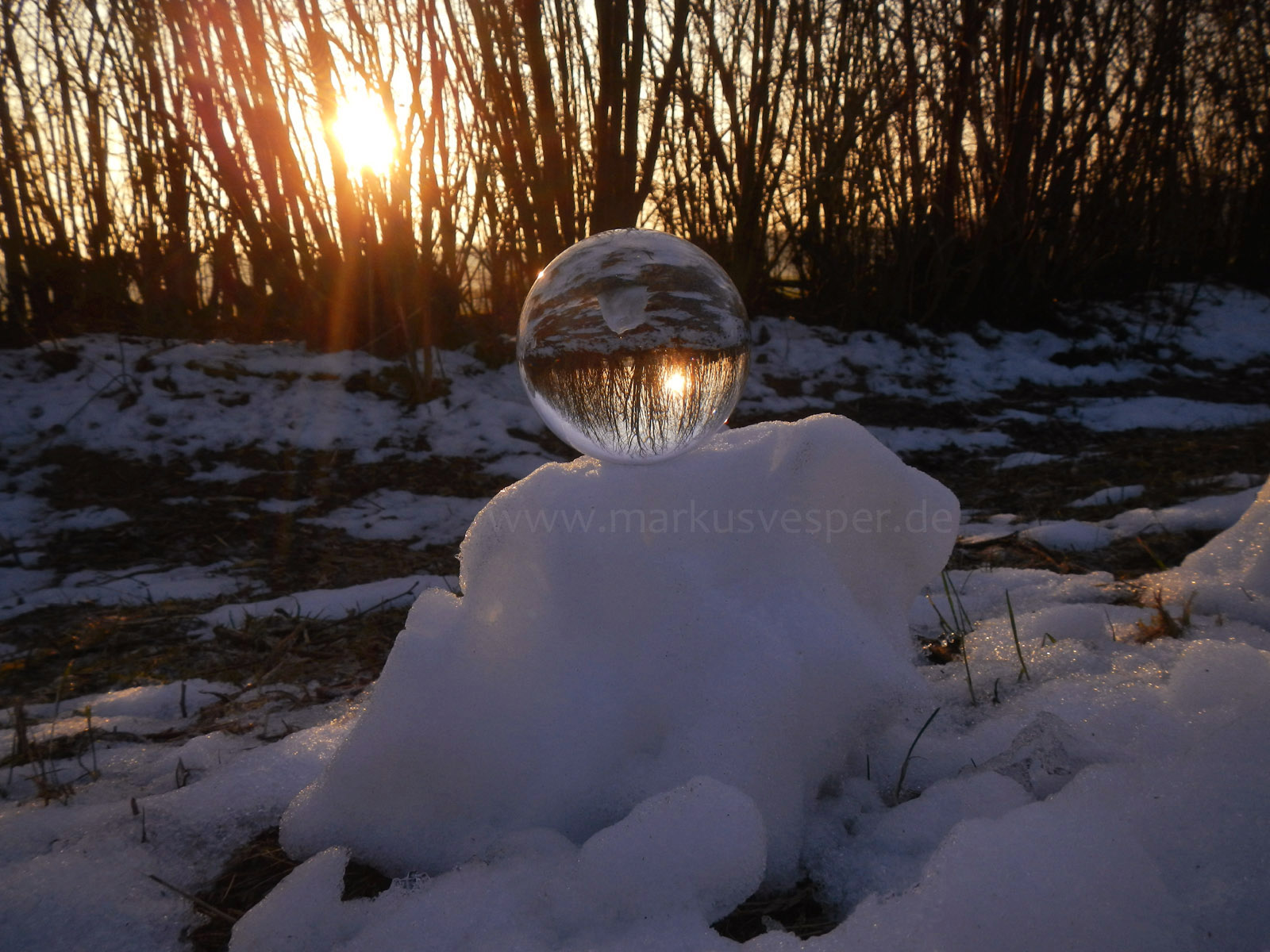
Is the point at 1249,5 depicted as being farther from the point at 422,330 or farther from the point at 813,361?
the point at 422,330

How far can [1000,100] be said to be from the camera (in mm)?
6551

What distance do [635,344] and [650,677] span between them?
2.42 feet

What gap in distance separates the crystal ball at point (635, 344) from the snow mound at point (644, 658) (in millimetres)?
202

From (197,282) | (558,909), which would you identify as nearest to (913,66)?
(197,282)

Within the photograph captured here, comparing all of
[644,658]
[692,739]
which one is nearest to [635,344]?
[644,658]

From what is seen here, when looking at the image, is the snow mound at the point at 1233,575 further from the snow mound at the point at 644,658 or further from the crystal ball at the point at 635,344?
the crystal ball at the point at 635,344

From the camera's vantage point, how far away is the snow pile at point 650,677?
3.72 feet

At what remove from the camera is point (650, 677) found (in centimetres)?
125

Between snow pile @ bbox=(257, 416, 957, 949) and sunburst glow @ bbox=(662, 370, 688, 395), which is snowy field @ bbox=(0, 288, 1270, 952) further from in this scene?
sunburst glow @ bbox=(662, 370, 688, 395)

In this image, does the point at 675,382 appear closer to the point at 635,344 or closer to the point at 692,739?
the point at 635,344

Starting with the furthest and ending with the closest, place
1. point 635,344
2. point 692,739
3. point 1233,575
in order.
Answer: point 1233,575 → point 635,344 → point 692,739

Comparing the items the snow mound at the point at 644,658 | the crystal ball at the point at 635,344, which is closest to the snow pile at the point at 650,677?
the snow mound at the point at 644,658

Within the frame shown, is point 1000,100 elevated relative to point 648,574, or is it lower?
elevated

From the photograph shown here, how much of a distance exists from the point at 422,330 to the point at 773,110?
9.95 ft
